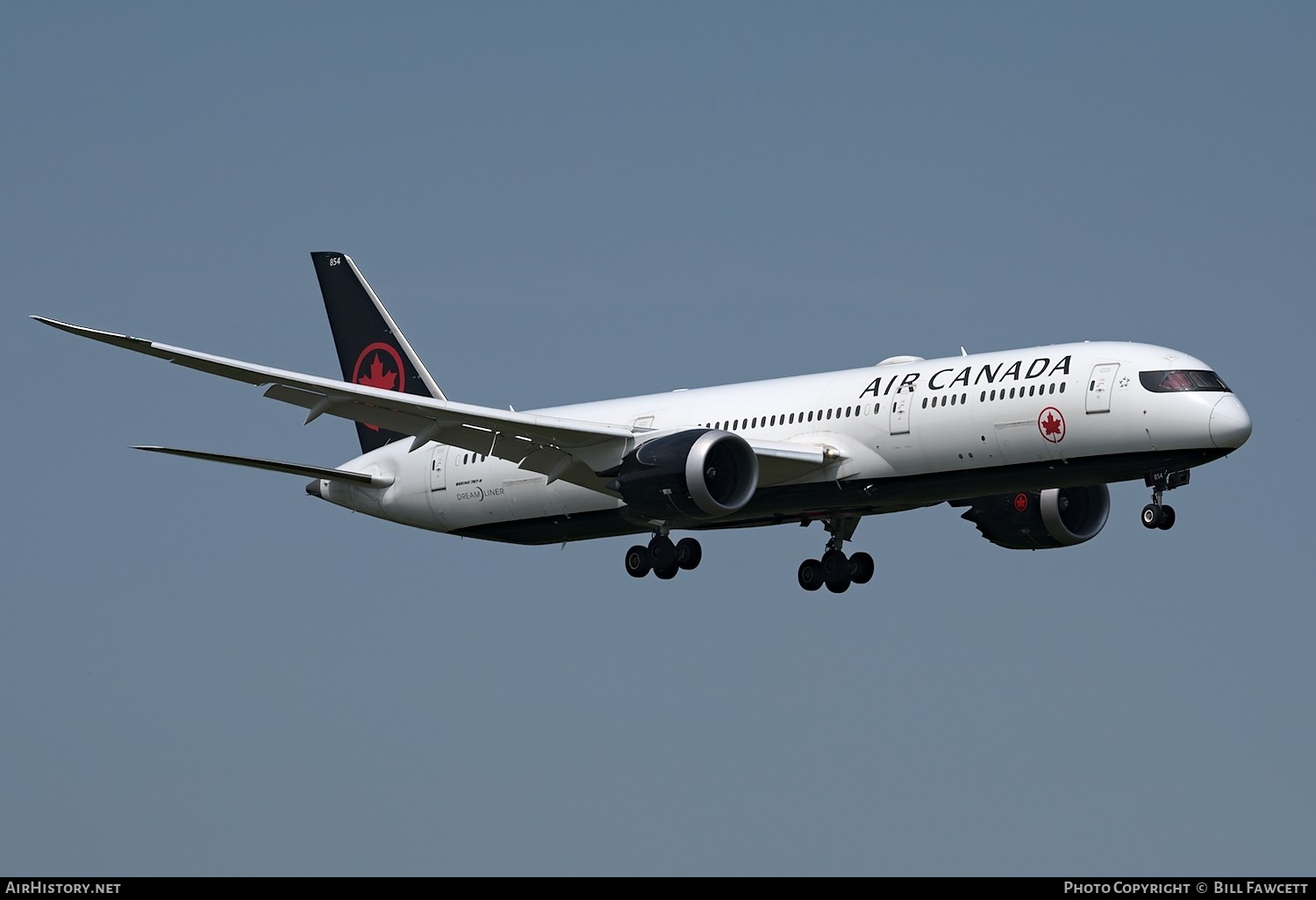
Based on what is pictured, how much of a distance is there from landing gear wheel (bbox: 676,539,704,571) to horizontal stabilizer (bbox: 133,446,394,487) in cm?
962

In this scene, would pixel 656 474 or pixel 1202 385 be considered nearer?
pixel 1202 385

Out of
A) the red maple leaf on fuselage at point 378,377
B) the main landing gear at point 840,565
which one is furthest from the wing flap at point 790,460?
the red maple leaf on fuselage at point 378,377

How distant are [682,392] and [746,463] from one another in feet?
20.0

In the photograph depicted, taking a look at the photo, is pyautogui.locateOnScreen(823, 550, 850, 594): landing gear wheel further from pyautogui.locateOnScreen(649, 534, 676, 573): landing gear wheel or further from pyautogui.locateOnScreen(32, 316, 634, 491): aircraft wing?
pyautogui.locateOnScreen(32, 316, 634, 491): aircraft wing

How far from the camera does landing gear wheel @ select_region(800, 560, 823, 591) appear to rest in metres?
59.5

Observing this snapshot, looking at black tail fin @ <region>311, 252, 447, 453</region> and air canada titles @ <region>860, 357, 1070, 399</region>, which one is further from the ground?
black tail fin @ <region>311, 252, 447, 453</region>

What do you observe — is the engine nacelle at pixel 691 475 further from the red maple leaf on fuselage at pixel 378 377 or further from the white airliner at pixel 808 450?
→ the red maple leaf on fuselage at pixel 378 377

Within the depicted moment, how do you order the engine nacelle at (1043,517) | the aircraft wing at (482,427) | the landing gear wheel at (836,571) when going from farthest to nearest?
the landing gear wheel at (836,571)
the engine nacelle at (1043,517)
the aircraft wing at (482,427)

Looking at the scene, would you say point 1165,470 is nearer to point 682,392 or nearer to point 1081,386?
point 1081,386

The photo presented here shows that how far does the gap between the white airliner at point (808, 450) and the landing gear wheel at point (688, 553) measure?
46 millimetres

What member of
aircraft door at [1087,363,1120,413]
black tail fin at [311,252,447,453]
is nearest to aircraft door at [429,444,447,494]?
black tail fin at [311,252,447,453]

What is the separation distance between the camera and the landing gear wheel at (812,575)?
5947 centimetres

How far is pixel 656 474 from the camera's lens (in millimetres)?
52438
